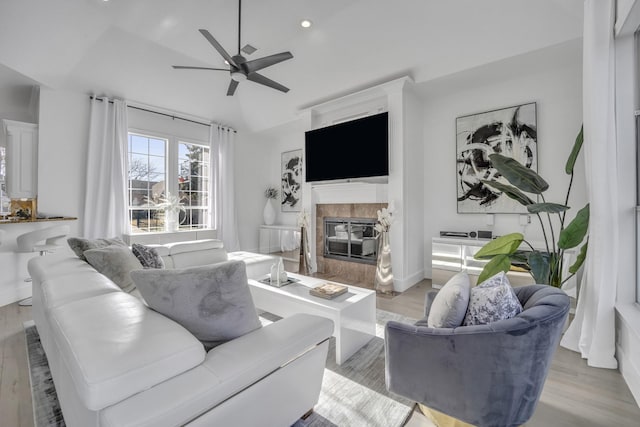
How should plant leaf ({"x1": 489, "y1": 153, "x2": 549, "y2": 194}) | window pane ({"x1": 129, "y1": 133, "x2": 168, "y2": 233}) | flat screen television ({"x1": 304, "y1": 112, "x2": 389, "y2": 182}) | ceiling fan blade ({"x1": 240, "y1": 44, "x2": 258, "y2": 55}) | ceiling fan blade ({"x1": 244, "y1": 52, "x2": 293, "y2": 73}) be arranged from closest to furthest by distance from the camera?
plant leaf ({"x1": 489, "y1": 153, "x2": 549, "y2": 194}) < ceiling fan blade ({"x1": 244, "y1": 52, "x2": 293, "y2": 73}) < ceiling fan blade ({"x1": 240, "y1": 44, "x2": 258, "y2": 55}) < flat screen television ({"x1": 304, "y1": 112, "x2": 389, "y2": 182}) < window pane ({"x1": 129, "y1": 133, "x2": 168, "y2": 233})

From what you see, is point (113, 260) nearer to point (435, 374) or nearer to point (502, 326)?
point (435, 374)

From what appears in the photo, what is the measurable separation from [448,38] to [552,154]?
186cm

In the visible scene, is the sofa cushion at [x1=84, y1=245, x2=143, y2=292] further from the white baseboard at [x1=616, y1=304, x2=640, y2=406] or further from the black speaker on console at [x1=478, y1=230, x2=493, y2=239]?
the black speaker on console at [x1=478, y1=230, x2=493, y2=239]

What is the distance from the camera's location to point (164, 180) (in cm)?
511

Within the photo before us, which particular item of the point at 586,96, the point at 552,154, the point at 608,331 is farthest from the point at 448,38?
the point at 608,331

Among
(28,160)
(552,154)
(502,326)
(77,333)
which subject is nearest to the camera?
(77,333)

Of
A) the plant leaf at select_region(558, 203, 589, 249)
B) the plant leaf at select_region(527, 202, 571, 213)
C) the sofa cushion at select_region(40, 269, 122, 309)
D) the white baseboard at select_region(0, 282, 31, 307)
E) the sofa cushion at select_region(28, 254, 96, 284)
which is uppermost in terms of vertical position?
the plant leaf at select_region(527, 202, 571, 213)

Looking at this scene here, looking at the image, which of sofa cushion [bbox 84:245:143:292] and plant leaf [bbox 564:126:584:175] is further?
plant leaf [bbox 564:126:584:175]

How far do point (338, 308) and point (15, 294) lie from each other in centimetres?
404

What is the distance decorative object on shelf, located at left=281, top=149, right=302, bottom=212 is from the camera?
604 cm

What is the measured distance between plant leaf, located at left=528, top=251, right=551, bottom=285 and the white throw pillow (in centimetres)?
129

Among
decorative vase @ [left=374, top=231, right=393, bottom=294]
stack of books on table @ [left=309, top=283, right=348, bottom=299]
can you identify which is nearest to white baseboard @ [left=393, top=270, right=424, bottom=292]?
decorative vase @ [left=374, top=231, right=393, bottom=294]

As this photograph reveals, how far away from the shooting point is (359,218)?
439 cm

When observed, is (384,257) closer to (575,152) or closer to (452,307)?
(575,152)
